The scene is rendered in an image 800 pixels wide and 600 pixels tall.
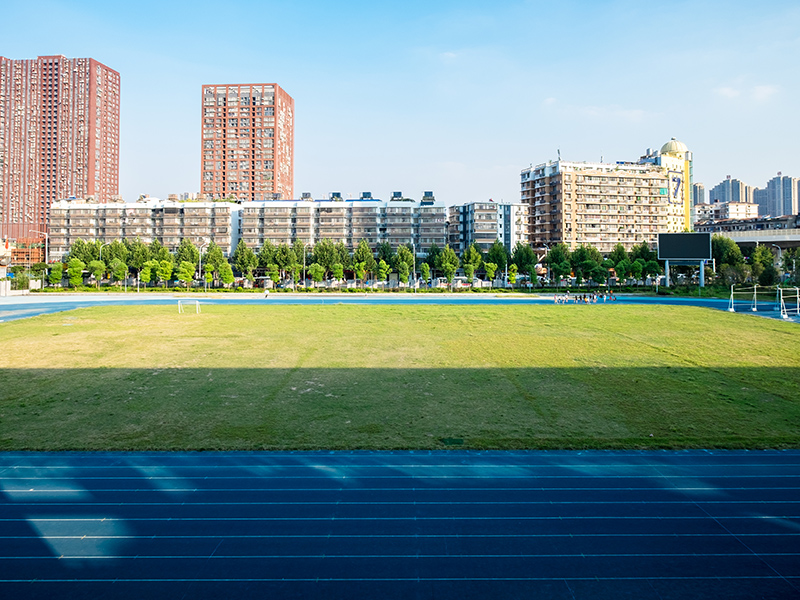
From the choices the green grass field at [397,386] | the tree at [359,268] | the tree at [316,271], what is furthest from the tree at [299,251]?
the green grass field at [397,386]

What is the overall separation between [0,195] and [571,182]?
155m

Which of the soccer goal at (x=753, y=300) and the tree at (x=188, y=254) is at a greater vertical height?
the tree at (x=188, y=254)

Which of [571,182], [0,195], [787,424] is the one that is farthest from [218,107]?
[787,424]

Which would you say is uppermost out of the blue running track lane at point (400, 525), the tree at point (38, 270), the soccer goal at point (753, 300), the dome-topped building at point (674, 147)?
the dome-topped building at point (674, 147)

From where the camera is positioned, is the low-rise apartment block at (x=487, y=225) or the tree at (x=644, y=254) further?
the low-rise apartment block at (x=487, y=225)

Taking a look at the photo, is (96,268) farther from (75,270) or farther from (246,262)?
(246,262)

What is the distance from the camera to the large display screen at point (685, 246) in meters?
66.5

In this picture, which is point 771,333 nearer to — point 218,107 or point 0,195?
point 218,107

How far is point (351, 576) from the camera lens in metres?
7.70

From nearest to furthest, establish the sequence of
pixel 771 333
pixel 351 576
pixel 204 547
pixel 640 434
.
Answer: pixel 351 576, pixel 204 547, pixel 640 434, pixel 771 333

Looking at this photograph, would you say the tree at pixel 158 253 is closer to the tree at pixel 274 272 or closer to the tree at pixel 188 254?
the tree at pixel 188 254

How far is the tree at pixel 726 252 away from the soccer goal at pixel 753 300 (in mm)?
13775

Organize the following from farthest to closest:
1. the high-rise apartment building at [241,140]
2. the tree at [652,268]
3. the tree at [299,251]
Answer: the high-rise apartment building at [241,140] < the tree at [299,251] < the tree at [652,268]

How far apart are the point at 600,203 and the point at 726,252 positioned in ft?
117
